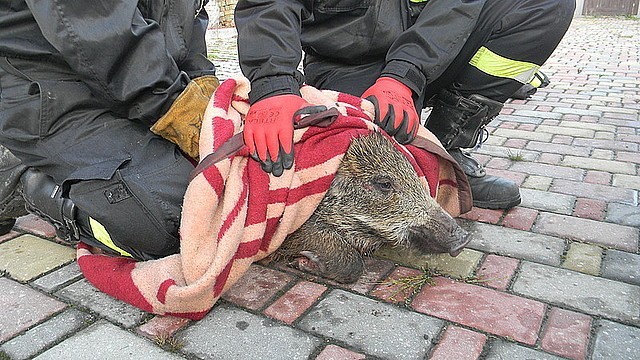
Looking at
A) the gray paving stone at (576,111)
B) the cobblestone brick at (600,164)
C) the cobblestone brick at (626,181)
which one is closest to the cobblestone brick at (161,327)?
the cobblestone brick at (626,181)

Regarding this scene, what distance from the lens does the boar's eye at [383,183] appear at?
96.3 inches

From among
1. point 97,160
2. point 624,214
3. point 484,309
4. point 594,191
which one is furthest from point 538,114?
point 97,160

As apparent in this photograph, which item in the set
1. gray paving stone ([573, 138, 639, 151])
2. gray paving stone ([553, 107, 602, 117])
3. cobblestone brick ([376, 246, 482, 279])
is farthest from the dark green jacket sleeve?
gray paving stone ([553, 107, 602, 117])

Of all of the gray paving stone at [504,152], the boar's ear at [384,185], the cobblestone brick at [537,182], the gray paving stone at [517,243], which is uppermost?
the boar's ear at [384,185]

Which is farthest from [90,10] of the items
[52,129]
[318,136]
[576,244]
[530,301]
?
[576,244]

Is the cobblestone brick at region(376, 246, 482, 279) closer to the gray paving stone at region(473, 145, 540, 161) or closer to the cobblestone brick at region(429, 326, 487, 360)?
the cobblestone brick at region(429, 326, 487, 360)

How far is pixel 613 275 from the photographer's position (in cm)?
234

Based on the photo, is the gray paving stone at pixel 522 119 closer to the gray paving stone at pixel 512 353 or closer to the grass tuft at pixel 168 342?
the gray paving stone at pixel 512 353

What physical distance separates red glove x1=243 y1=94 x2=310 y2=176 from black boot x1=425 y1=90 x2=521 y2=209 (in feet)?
3.84

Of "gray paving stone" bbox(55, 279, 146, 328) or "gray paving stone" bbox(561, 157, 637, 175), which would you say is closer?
"gray paving stone" bbox(55, 279, 146, 328)

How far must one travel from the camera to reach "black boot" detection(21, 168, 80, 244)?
2416 millimetres

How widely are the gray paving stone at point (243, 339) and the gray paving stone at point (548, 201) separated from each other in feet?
5.37

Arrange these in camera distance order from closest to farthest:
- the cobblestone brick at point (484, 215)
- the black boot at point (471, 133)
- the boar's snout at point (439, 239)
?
the boar's snout at point (439, 239)
the cobblestone brick at point (484, 215)
the black boot at point (471, 133)

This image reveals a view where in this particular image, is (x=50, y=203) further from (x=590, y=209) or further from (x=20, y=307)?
(x=590, y=209)
